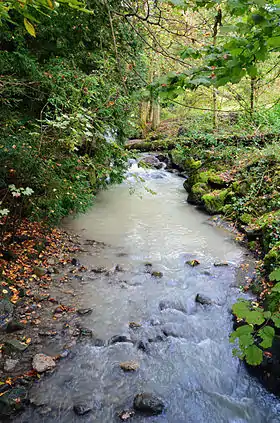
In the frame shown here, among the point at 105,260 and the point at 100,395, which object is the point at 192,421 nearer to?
the point at 100,395

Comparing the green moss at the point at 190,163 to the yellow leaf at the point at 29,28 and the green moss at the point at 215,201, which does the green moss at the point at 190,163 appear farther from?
the yellow leaf at the point at 29,28

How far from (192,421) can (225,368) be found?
0.89m

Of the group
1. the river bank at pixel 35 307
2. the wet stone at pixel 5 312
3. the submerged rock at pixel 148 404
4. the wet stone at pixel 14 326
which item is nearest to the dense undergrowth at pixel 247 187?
the submerged rock at pixel 148 404

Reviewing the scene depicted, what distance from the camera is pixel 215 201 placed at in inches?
Answer: 354

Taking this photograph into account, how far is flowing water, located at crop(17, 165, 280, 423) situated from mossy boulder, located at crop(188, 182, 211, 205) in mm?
2444

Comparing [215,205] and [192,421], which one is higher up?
[215,205]

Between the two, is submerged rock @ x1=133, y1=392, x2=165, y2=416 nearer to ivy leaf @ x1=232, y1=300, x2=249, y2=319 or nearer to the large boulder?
ivy leaf @ x1=232, y1=300, x2=249, y2=319

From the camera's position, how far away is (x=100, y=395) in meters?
3.15

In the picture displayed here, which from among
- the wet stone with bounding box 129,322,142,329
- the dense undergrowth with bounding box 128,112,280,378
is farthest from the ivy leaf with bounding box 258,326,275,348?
the wet stone with bounding box 129,322,142,329

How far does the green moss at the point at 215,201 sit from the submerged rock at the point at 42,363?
6659mm

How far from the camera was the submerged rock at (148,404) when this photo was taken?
9.83 feet

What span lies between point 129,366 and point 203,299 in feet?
6.19

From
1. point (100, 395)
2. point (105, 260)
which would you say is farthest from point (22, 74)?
point (100, 395)

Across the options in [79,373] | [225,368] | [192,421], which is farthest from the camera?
[225,368]
